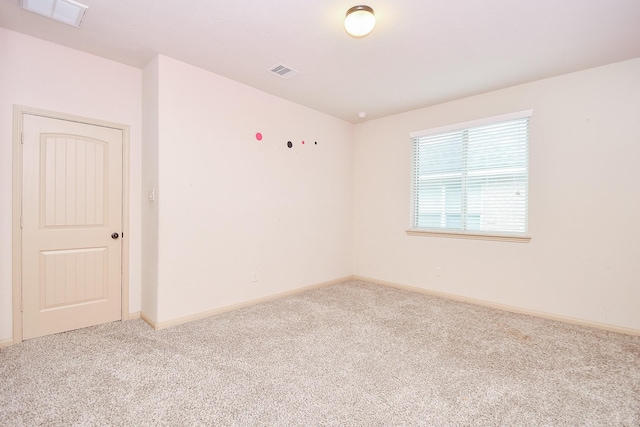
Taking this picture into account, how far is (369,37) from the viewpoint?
8.39 ft

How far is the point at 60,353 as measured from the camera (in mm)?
2432

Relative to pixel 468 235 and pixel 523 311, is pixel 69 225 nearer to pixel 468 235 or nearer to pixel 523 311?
pixel 468 235

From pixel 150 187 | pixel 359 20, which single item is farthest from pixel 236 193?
pixel 359 20

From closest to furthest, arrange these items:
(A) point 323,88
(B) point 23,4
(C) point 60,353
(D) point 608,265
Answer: (B) point 23,4 < (C) point 60,353 < (D) point 608,265 < (A) point 323,88

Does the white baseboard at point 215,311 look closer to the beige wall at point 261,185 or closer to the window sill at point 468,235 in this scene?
the beige wall at point 261,185

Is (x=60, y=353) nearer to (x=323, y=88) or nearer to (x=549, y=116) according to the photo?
(x=323, y=88)

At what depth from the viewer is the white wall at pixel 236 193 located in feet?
9.95

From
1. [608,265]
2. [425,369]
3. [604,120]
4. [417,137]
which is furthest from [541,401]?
→ [417,137]

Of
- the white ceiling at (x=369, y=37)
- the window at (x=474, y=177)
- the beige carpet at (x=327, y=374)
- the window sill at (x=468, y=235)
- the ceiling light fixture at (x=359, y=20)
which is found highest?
the white ceiling at (x=369, y=37)

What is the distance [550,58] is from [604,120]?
0.87 meters

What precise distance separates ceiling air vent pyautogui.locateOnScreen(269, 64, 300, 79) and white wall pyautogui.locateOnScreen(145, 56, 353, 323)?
0.55m

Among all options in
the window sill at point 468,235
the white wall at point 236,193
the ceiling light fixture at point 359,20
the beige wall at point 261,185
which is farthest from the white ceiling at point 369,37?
the window sill at point 468,235

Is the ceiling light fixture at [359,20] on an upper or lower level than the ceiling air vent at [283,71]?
lower

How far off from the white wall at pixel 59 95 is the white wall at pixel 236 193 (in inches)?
19.9
